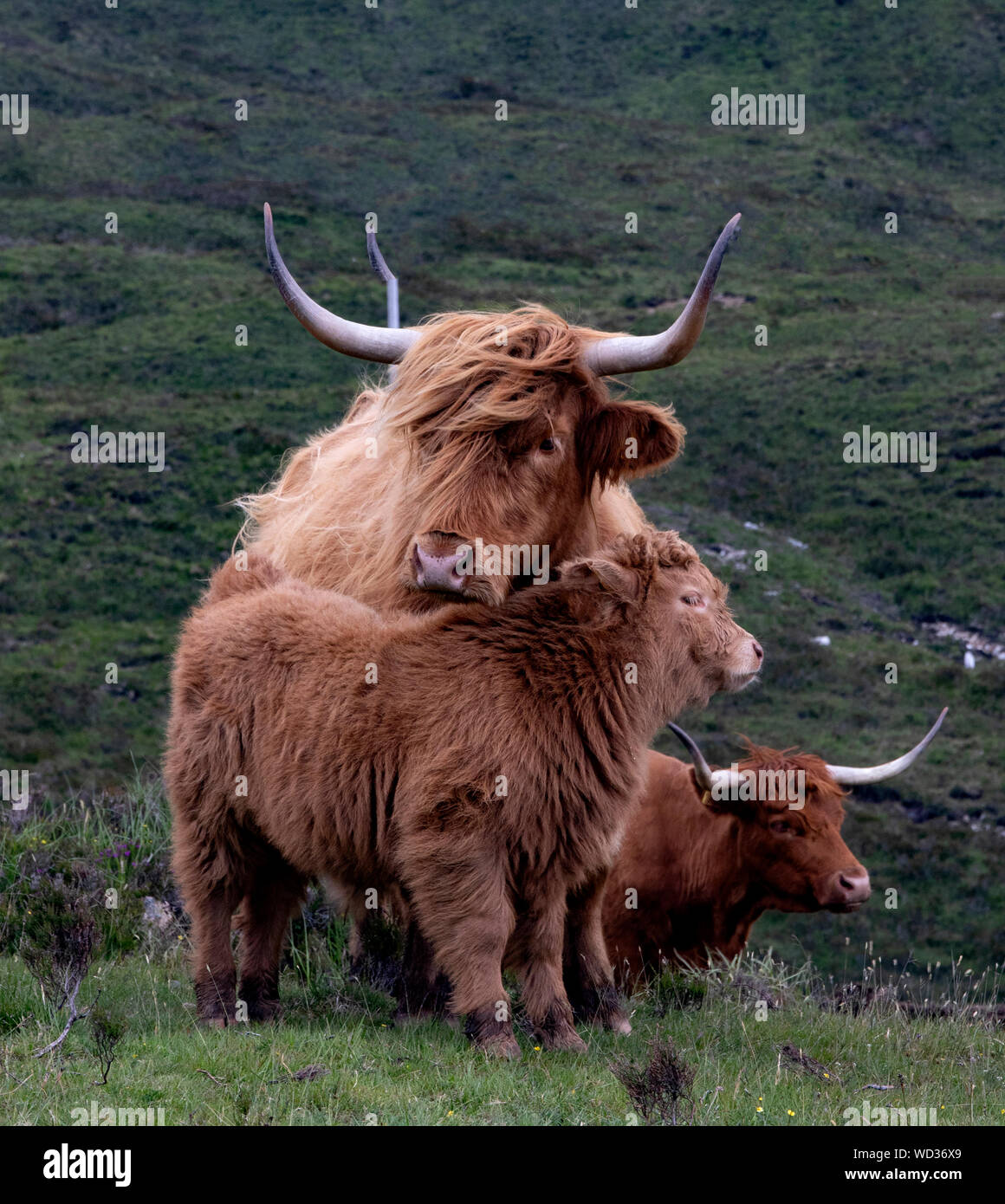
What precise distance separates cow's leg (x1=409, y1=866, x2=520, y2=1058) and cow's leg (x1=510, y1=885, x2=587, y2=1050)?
0.60 feet

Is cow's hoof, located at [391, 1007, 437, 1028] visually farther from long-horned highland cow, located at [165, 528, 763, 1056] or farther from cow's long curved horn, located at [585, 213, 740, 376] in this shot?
cow's long curved horn, located at [585, 213, 740, 376]

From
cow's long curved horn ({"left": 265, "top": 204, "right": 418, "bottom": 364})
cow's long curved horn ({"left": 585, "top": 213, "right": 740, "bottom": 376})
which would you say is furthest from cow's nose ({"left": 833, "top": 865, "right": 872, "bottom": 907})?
cow's long curved horn ({"left": 265, "top": 204, "right": 418, "bottom": 364})

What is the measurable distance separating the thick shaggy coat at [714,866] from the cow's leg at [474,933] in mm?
2066

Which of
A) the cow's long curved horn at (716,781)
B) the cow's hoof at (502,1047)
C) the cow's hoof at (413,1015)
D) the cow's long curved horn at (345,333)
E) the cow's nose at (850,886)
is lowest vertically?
the cow's hoof at (413,1015)

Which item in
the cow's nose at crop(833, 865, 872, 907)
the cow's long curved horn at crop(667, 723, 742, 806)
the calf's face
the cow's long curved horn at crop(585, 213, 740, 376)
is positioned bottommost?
the cow's nose at crop(833, 865, 872, 907)

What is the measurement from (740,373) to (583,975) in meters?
31.1

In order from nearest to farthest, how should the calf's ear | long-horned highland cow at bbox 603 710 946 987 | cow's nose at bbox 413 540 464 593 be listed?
cow's nose at bbox 413 540 464 593 → the calf's ear → long-horned highland cow at bbox 603 710 946 987

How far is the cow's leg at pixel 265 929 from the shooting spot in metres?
5.64

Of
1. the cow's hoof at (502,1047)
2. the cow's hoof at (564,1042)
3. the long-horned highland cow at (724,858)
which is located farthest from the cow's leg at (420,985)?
the long-horned highland cow at (724,858)

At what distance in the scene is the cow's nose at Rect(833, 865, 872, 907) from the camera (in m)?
6.55

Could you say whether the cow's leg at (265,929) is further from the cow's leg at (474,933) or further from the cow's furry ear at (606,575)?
the cow's furry ear at (606,575)

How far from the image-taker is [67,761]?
18219 millimetres

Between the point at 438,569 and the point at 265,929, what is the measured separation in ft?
6.38

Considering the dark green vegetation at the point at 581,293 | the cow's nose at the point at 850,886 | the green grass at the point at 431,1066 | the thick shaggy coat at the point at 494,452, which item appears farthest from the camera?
the dark green vegetation at the point at 581,293
